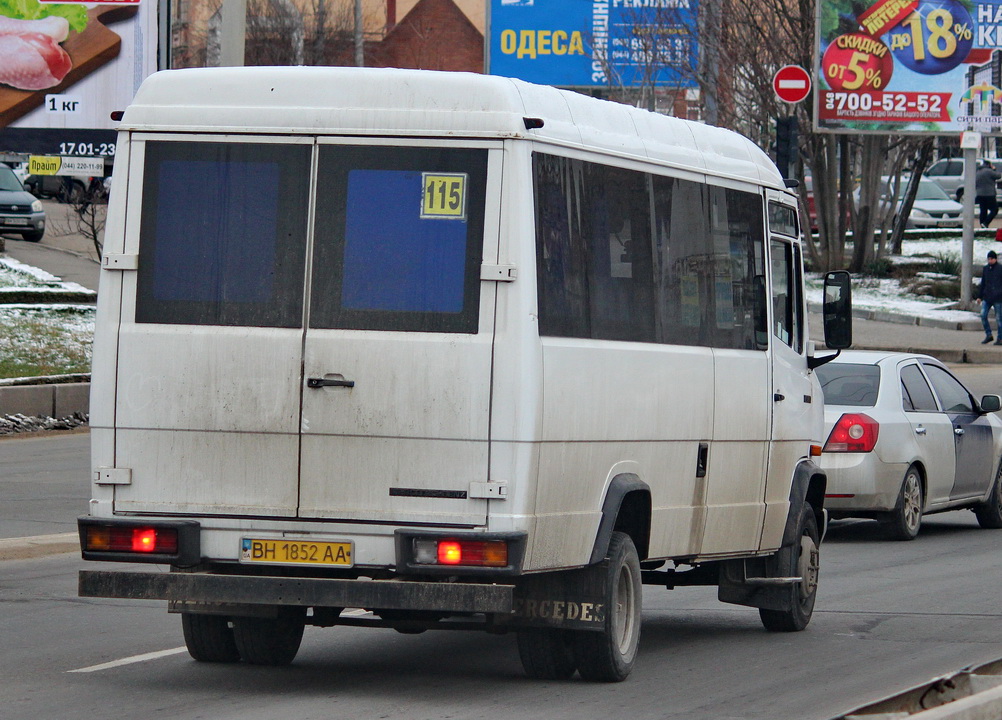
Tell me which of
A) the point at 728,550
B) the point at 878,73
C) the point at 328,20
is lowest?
the point at 728,550

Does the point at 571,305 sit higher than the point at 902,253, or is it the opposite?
the point at 902,253

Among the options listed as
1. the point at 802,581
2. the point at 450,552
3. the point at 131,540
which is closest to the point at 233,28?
the point at 802,581

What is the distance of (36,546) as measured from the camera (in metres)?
12.3

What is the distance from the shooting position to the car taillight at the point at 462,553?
22.9ft

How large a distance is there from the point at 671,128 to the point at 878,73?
98.5ft

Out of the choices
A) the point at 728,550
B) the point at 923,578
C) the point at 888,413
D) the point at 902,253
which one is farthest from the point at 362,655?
the point at 902,253

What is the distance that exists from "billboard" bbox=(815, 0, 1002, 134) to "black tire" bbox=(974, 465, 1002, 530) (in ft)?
72.3

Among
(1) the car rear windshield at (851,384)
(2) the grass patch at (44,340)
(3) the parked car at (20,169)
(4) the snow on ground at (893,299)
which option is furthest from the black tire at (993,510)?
(3) the parked car at (20,169)

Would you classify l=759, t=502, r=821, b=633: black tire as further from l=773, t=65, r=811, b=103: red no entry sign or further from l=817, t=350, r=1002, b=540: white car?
l=773, t=65, r=811, b=103: red no entry sign

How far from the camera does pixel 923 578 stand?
39.6 feet

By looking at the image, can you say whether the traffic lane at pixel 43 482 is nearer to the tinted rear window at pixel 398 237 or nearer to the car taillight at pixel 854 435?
the car taillight at pixel 854 435

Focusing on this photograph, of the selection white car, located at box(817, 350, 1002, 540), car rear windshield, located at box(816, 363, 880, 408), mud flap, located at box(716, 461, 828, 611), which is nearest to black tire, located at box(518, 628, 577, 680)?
mud flap, located at box(716, 461, 828, 611)

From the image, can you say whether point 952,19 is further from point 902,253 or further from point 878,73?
point 902,253

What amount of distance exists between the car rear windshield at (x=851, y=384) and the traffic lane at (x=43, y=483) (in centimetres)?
605
